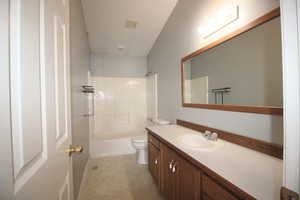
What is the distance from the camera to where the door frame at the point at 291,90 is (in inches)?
13.5

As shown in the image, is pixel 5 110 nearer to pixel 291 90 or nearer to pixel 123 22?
pixel 291 90

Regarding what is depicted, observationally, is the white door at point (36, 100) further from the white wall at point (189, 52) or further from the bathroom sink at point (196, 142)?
the white wall at point (189, 52)

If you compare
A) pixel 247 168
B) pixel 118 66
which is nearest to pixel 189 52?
pixel 247 168

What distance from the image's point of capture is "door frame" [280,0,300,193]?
13.5 inches

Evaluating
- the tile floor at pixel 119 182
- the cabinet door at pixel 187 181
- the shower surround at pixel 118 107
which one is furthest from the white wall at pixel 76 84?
the shower surround at pixel 118 107

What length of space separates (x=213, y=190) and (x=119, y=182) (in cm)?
159

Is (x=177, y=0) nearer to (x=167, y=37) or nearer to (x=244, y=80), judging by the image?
(x=167, y=37)

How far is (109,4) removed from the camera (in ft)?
6.68

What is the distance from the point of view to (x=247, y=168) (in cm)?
77

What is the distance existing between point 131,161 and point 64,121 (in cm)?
216

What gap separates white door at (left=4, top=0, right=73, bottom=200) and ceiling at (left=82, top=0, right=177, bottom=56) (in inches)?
68.7

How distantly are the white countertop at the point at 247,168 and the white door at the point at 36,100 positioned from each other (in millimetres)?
818

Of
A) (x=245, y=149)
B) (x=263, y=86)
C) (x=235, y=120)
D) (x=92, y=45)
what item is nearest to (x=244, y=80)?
(x=263, y=86)

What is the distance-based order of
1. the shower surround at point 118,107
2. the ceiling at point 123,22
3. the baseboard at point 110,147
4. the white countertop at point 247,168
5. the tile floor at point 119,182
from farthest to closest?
the shower surround at point 118,107, the baseboard at point 110,147, the ceiling at point 123,22, the tile floor at point 119,182, the white countertop at point 247,168
